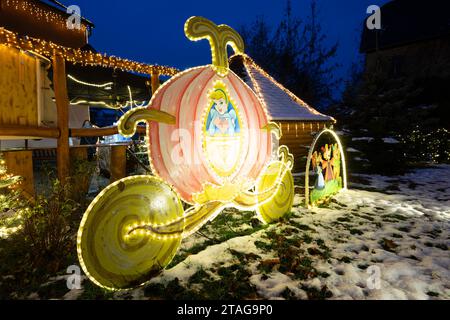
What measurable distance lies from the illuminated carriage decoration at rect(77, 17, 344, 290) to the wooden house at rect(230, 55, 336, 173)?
21.4ft

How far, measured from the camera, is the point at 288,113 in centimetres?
1166

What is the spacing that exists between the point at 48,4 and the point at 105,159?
912 centimetres

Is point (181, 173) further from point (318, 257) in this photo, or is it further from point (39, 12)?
point (39, 12)

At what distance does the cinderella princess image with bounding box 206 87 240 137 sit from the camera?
409 cm

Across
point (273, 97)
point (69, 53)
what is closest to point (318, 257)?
point (69, 53)

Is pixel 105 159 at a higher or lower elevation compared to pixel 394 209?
higher

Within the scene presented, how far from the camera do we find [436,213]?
640cm

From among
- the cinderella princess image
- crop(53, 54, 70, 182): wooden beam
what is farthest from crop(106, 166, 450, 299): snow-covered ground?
crop(53, 54, 70, 182): wooden beam

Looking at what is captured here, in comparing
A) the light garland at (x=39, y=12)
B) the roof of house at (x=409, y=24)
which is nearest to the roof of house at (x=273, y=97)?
the light garland at (x=39, y=12)

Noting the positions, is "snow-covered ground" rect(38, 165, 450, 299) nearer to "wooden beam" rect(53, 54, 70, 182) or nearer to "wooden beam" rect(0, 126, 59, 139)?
"wooden beam" rect(53, 54, 70, 182)

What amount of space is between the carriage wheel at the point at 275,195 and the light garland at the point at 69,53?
4.70 meters

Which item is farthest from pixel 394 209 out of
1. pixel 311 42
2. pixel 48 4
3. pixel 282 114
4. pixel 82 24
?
pixel 311 42

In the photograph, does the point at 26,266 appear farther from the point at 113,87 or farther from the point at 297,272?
the point at 113,87

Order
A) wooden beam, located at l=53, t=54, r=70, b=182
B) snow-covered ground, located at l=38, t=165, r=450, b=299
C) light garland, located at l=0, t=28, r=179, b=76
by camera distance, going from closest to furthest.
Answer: snow-covered ground, located at l=38, t=165, r=450, b=299, light garland, located at l=0, t=28, r=179, b=76, wooden beam, located at l=53, t=54, r=70, b=182
